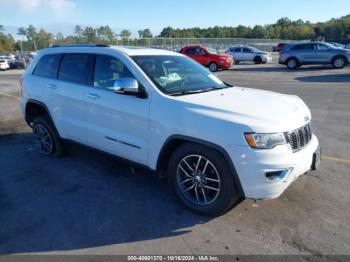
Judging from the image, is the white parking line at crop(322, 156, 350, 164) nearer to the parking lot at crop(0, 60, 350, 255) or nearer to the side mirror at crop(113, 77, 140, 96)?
the parking lot at crop(0, 60, 350, 255)

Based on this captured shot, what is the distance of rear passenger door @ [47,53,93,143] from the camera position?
15.6ft

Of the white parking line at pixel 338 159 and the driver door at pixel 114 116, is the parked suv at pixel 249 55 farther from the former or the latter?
the driver door at pixel 114 116

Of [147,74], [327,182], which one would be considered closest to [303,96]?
[327,182]

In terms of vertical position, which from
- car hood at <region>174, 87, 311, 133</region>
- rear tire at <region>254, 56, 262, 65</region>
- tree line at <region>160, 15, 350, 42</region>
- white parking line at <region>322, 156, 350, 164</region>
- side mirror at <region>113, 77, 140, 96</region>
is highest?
tree line at <region>160, 15, 350, 42</region>

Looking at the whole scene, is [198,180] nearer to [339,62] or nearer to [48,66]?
[48,66]

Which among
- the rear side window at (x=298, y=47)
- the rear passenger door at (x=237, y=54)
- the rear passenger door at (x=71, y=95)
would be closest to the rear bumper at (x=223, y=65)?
the rear side window at (x=298, y=47)

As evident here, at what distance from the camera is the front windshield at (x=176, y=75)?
4105mm

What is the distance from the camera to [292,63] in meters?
23.5

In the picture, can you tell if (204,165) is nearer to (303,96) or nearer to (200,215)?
(200,215)

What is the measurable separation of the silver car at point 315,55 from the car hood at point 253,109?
20412 mm

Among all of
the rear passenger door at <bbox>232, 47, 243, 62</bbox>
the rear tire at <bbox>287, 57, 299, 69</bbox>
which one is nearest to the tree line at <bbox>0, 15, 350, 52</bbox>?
the rear passenger door at <bbox>232, 47, 243, 62</bbox>

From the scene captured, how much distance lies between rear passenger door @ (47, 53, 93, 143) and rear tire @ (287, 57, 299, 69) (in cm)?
2100

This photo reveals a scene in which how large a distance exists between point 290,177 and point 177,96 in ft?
4.94

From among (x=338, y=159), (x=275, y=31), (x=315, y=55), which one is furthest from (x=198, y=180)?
(x=275, y=31)
